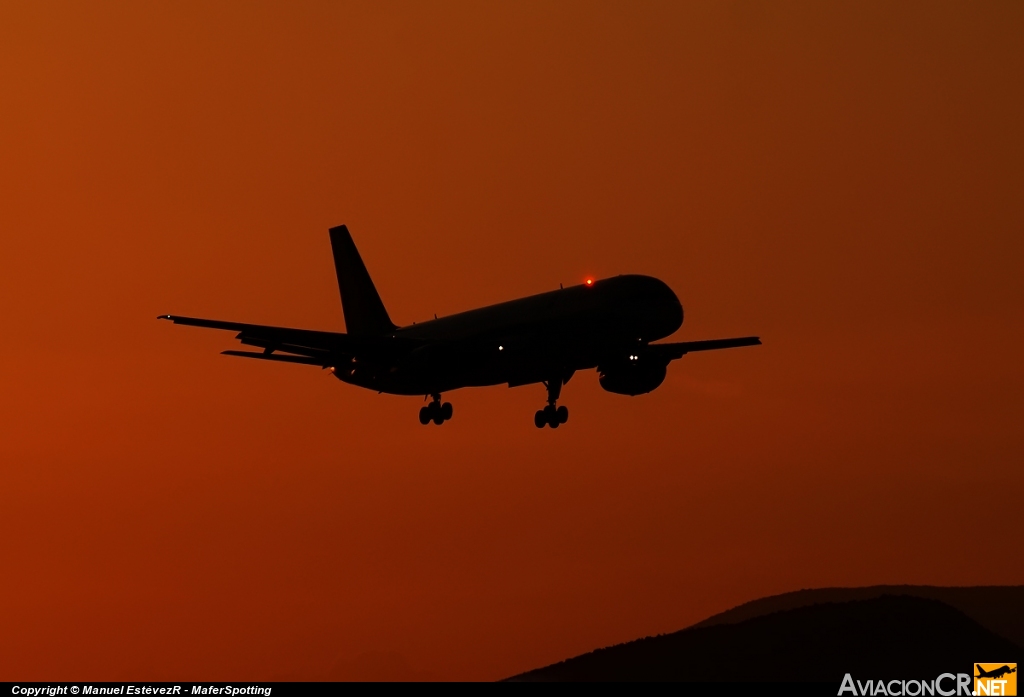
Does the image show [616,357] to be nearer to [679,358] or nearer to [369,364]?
[679,358]

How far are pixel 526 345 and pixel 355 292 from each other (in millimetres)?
23559

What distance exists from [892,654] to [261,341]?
457 feet

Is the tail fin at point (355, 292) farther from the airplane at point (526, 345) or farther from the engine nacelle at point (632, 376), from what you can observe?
the engine nacelle at point (632, 376)

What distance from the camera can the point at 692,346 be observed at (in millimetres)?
82812

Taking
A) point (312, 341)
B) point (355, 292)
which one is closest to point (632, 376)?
point (312, 341)

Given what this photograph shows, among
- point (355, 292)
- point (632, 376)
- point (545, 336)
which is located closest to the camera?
point (545, 336)

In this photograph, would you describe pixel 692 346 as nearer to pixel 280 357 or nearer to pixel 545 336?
pixel 545 336

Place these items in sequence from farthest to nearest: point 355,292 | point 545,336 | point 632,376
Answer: point 355,292 < point 632,376 < point 545,336

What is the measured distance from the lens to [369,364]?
82.3 metres

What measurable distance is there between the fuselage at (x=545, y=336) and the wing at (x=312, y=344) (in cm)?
130

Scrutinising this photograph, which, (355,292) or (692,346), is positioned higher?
(355,292)

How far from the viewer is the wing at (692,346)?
267 ft

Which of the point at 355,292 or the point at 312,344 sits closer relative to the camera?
the point at 312,344

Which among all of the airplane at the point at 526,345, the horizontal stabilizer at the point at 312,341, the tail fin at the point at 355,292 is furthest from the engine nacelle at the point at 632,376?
the tail fin at the point at 355,292
